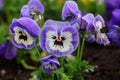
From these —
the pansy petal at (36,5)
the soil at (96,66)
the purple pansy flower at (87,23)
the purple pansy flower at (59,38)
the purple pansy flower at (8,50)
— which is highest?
the pansy petal at (36,5)

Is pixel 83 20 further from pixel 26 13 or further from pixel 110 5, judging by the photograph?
pixel 110 5

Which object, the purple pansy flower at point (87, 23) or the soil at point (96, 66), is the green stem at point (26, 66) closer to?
the soil at point (96, 66)

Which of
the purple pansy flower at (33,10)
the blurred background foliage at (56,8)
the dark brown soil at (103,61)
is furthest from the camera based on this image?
the blurred background foliage at (56,8)

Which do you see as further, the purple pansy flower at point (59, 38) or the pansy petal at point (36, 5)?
the pansy petal at point (36, 5)

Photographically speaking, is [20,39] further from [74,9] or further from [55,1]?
[55,1]

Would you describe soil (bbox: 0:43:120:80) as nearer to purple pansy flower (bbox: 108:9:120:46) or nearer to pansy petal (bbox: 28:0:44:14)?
purple pansy flower (bbox: 108:9:120:46)

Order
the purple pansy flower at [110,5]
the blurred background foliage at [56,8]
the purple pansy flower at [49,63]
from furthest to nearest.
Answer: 1. the blurred background foliage at [56,8]
2. the purple pansy flower at [110,5]
3. the purple pansy flower at [49,63]

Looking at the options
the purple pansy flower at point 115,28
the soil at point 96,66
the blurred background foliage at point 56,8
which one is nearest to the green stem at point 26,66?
the soil at point 96,66
